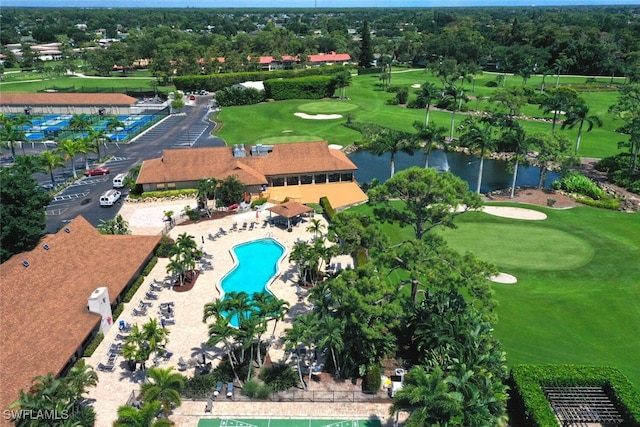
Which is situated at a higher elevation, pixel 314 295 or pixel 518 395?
pixel 314 295

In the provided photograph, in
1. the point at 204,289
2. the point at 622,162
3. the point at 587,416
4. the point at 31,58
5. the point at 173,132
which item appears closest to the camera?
the point at 587,416

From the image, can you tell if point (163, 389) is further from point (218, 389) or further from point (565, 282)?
point (565, 282)

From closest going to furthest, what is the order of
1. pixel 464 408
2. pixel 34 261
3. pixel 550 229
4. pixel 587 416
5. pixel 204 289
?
pixel 464 408
pixel 587 416
pixel 34 261
pixel 204 289
pixel 550 229

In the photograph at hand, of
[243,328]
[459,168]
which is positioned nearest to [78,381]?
[243,328]

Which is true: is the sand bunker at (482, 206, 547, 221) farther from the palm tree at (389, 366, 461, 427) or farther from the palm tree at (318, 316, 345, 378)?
the palm tree at (389, 366, 461, 427)

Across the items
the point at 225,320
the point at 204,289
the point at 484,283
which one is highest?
the point at 484,283

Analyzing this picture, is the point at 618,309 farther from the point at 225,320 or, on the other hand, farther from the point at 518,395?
the point at 225,320

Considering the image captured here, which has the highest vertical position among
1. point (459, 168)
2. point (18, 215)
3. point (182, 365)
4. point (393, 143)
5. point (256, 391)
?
point (393, 143)

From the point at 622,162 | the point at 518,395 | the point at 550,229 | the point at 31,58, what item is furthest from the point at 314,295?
the point at 31,58
